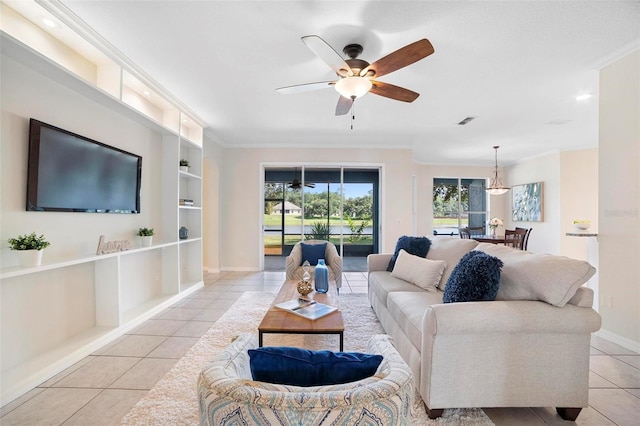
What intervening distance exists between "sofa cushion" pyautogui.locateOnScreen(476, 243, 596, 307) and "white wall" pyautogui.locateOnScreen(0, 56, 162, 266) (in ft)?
11.3

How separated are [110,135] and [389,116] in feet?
12.0

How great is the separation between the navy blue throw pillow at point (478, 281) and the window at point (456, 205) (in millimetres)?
7077

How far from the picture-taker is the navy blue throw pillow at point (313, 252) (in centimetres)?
432

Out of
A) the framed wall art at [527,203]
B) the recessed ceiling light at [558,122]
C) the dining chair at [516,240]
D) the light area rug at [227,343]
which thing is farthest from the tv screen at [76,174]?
the framed wall art at [527,203]

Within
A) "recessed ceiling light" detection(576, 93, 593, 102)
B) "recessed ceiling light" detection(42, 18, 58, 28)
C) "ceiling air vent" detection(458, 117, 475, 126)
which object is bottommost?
"recessed ceiling light" detection(42, 18, 58, 28)

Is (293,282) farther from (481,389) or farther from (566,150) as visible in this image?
(566,150)

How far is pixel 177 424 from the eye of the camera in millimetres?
1671

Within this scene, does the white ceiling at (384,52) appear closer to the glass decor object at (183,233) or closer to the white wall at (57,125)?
the white wall at (57,125)

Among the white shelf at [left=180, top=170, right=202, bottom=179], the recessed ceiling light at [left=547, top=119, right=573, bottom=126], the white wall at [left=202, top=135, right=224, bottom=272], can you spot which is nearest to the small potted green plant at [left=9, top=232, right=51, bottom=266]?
the white shelf at [left=180, top=170, right=202, bottom=179]

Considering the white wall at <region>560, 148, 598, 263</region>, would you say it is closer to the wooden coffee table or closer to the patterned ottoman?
the wooden coffee table

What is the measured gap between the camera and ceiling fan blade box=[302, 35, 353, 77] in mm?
2055

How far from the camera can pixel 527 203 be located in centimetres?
766

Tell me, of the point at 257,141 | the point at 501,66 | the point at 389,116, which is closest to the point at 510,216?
the point at 389,116

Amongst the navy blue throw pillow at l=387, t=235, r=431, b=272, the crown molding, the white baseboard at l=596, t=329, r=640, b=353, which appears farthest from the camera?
the navy blue throw pillow at l=387, t=235, r=431, b=272
